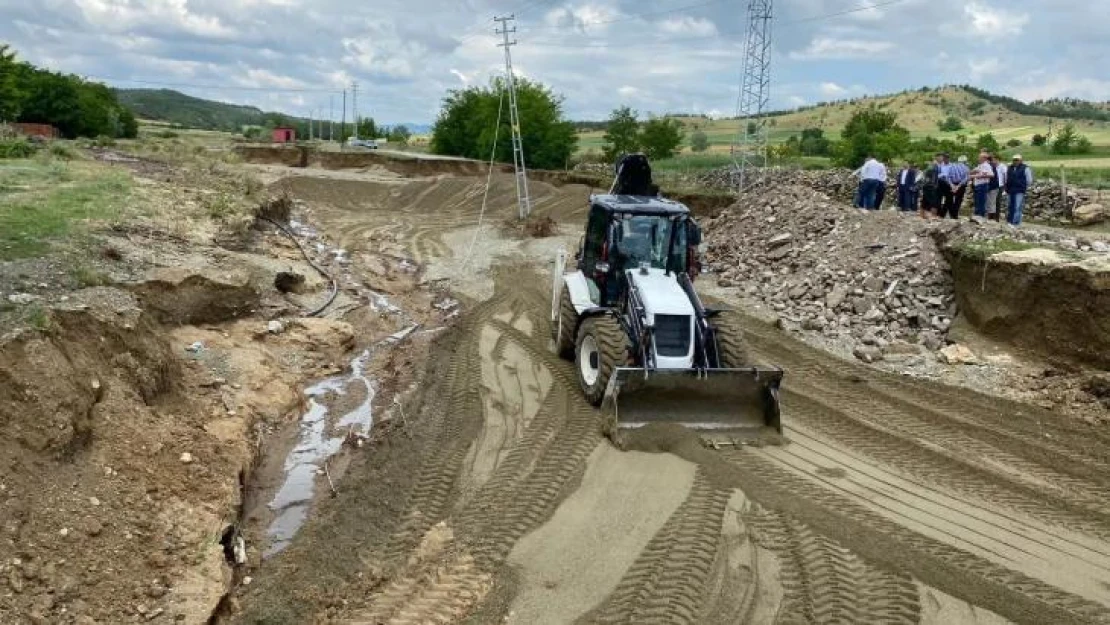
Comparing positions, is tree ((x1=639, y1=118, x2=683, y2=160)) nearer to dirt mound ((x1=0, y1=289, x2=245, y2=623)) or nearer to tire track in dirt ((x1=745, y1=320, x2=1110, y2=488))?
tire track in dirt ((x1=745, y1=320, x2=1110, y2=488))

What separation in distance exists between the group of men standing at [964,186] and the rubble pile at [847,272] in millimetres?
1325

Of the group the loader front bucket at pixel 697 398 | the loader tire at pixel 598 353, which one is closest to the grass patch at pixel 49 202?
the loader tire at pixel 598 353

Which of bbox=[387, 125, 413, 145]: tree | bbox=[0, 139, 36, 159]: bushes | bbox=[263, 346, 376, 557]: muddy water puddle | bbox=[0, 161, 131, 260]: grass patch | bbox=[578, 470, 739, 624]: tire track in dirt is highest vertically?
bbox=[387, 125, 413, 145]: tree

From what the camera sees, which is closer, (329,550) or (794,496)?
(329,550)

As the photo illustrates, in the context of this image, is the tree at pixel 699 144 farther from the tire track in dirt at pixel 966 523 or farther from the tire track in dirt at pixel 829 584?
the tire track in dirt at pixel 829 584

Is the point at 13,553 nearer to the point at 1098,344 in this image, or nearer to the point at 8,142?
the point at 1098,344

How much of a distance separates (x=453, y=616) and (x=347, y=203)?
101 feet

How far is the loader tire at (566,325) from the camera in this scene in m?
11.6

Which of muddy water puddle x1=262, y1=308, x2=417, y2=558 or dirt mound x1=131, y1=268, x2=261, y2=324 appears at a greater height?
dirt mound x1=131, y1=268, x2=261, y2=324

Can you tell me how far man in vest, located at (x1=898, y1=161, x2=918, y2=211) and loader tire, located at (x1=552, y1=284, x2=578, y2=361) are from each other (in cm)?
1090

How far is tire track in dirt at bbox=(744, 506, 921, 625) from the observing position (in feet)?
19.2

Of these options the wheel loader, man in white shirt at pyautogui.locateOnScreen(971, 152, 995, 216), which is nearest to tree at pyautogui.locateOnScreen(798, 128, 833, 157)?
man in white shirt at pyautogui.locateOnScreen(971, 152, 995, 216)

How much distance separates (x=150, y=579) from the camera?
20.2 ft

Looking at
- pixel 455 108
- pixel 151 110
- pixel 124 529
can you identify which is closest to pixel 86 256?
pixel 124 529
